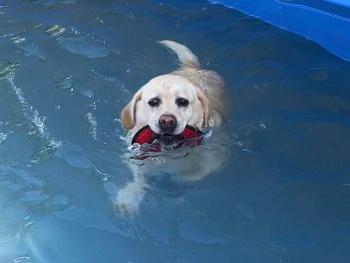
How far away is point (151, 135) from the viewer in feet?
12.6

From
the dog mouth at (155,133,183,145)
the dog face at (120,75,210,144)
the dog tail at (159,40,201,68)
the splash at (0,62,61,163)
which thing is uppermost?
the dog face at (120,75,210,144)

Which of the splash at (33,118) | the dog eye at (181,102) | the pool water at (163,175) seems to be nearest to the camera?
the pool water at (163,175)

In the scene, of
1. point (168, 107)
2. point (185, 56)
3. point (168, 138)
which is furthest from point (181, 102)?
point (185, 56)

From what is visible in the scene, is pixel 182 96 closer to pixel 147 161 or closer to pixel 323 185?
pixel 147 161

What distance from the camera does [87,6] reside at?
688 cm

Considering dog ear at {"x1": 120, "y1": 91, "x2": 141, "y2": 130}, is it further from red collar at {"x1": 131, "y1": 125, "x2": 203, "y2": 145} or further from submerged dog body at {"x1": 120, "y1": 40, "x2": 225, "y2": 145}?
red collar at {"x1": 131, "y1": 125, "x2": 203, "y2": 145}

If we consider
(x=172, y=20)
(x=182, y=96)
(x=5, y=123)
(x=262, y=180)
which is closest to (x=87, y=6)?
(x=172, y=20)

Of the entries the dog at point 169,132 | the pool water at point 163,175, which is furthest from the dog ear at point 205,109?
the pool water at point 163,175

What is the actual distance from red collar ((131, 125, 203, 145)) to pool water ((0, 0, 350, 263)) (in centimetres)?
22

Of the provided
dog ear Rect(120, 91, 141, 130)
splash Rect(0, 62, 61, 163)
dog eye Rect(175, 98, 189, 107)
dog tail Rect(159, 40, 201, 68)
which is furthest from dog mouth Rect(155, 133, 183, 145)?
dog tail Rect(159, 40, 201, 68)

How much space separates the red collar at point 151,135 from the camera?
12.6ft

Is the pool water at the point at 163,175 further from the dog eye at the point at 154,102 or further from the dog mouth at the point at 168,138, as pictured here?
the dog eye at the point at 154,102

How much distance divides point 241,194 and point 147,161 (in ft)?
2.13

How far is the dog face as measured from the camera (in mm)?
3820
